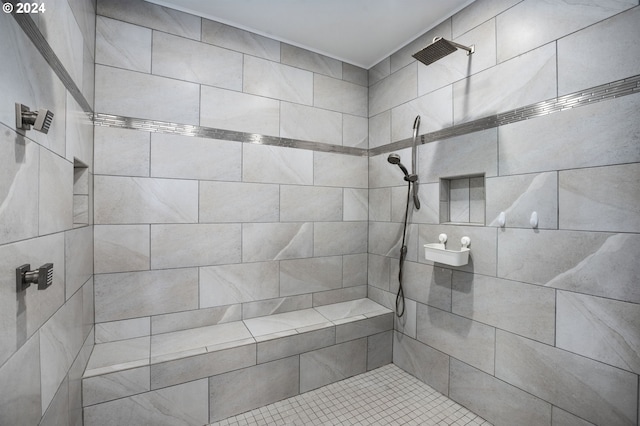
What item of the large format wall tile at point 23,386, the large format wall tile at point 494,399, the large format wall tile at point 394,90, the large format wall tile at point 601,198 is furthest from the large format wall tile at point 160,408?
the large format wall tile at point 394,90

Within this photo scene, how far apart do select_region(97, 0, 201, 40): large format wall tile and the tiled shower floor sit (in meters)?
2.82

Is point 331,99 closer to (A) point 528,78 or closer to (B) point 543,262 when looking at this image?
(A) point 528,78

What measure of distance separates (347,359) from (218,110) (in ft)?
7.58

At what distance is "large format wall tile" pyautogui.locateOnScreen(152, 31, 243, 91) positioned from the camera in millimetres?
2092

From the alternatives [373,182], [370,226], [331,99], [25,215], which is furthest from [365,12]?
[25,215]

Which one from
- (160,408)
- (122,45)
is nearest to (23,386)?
(160,408)

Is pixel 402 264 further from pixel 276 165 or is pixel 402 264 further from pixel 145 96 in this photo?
pixel 145 96

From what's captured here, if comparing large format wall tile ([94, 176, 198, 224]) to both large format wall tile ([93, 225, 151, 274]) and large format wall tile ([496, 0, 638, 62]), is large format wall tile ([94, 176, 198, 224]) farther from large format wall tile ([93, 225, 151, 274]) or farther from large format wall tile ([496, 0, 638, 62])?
large format wall tile ([496, 0, 638, 62])

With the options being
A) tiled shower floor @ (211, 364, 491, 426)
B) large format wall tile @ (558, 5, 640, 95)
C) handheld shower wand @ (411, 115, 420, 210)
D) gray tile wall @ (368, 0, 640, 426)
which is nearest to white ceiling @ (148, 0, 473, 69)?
gray tile wall @ (368, 0, 640, 426)

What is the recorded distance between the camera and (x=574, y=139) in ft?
4.98

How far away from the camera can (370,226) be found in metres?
2.99

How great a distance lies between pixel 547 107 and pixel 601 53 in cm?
30

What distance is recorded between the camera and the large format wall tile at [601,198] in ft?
4.37

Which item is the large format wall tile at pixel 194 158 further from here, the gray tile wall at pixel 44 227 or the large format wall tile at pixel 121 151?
the gray tile wall at pixel 44 227
